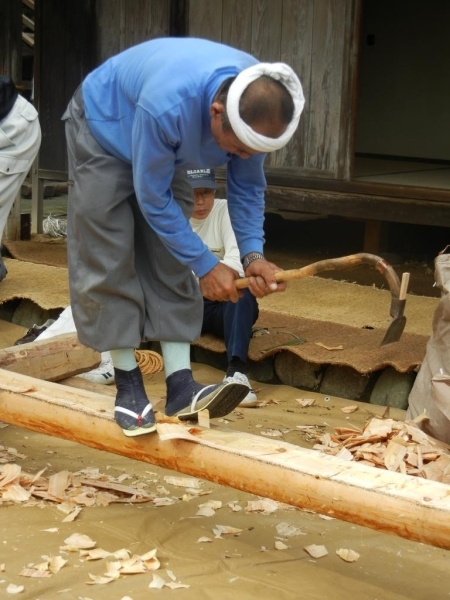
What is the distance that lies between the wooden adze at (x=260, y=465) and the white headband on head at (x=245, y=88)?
40.0 inches

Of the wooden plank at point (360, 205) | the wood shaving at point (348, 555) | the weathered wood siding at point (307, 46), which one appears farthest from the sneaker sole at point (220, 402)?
the weathered wood siding at point (307, 46)

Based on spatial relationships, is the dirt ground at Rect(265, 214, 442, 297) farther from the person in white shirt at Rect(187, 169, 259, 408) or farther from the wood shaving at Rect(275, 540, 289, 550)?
the wood shaving at Rect(275, 540, 289, 550)

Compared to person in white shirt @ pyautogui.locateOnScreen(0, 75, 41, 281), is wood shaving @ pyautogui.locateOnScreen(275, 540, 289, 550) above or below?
below

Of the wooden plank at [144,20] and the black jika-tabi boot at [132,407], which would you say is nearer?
the black jika-tabi boot at [132,407]

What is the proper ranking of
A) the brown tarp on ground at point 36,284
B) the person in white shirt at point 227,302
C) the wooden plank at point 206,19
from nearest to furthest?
1. the person in white shirt at point 227,302
2. the brown tarp on ground at point 36,284
3. the wooden plank at point 206,19

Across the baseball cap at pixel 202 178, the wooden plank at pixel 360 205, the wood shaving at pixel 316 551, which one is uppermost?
the baseball cap at pixel 202 178

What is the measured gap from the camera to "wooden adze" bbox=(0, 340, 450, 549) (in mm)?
2746

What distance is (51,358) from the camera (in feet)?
15.6

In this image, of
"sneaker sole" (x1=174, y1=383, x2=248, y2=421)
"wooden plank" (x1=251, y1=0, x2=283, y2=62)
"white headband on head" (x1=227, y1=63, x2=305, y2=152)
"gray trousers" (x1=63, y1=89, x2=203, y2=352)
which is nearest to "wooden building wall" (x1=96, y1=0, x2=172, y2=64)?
"wooden plank" (x1=251, y1=0, x2=283, y2=62)

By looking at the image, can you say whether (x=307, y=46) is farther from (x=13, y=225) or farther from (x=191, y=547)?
(x=191, y=547)

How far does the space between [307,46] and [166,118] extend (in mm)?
4907

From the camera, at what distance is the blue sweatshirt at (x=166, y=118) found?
9.55 feet

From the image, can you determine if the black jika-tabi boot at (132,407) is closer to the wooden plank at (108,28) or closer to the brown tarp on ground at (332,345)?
the brown tarp on ground at (332,345)

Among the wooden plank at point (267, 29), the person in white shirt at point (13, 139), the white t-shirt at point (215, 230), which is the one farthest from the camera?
the wooden plank at point (267, 29)
